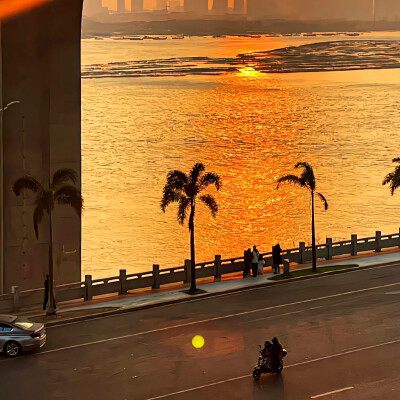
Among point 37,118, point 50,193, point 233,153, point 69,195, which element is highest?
point 37,118

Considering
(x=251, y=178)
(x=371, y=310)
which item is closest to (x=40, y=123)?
(x=371, y=310)

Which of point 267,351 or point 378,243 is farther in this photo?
point 378,243

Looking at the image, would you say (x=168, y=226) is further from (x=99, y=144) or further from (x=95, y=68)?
(x=95, y=68)

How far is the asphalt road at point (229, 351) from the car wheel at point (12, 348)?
0.30m

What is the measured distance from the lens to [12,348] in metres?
26.9

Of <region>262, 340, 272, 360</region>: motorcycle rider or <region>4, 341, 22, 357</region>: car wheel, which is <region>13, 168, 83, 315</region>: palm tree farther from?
<region>262, 340, 272, 360</region>: motorcycle rider

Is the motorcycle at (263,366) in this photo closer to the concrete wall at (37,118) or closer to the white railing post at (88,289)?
the white railing post at (88,289)

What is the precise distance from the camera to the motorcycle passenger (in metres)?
24.0

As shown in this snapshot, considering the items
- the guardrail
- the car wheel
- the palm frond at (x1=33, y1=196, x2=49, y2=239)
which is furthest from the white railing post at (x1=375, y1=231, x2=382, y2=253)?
the car wheel

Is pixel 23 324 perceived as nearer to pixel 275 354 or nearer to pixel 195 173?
pixel 275 354

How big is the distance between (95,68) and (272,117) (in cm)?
6057

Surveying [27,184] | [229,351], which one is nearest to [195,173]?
[27,184]

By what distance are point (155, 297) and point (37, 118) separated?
8.63 meters

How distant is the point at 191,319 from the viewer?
101 ft
